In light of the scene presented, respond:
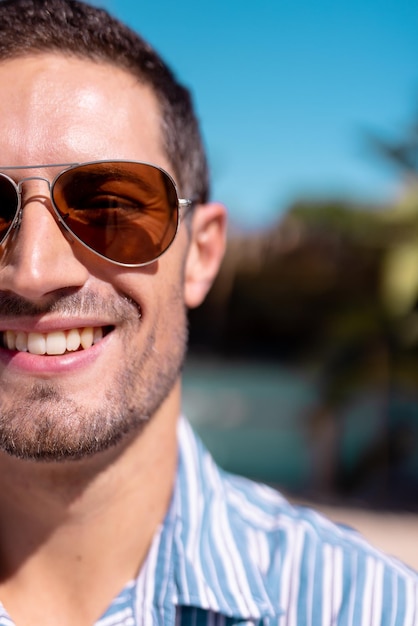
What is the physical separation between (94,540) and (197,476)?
325 mm

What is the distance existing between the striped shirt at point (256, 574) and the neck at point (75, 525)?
64 mm

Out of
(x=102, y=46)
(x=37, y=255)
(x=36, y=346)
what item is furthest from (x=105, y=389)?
(x=102, y=46)

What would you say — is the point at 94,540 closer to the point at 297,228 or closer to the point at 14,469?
the point at 14,469

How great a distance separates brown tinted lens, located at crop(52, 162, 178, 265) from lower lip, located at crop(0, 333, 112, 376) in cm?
24

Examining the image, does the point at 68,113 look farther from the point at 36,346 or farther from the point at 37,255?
the point at 36,346

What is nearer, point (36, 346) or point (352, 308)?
point (36, 346)

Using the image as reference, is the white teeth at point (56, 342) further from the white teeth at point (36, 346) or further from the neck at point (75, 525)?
the neck at point (75, 525)

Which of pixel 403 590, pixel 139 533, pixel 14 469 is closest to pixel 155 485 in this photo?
pixel 139 533

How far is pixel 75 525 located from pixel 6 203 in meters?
0.79

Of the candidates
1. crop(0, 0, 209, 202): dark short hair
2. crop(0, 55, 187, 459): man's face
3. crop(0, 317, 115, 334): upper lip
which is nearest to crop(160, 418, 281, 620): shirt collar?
crop(0, 55, 187, 459): man's face

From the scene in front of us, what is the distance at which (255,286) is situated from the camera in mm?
10211

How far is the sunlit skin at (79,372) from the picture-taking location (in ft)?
4.79

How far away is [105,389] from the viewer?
1.51m

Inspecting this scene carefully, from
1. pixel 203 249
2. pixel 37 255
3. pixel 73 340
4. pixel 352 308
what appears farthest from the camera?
pixel 352 308
